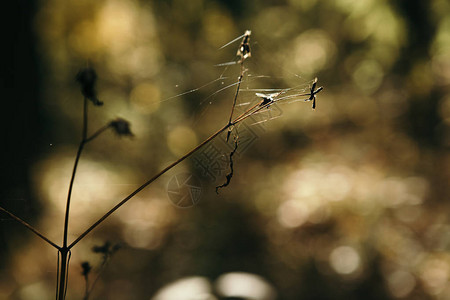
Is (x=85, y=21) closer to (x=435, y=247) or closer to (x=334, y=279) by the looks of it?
(x=334, y=279)

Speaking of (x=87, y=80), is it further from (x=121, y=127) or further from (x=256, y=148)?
(x=256, y=148)

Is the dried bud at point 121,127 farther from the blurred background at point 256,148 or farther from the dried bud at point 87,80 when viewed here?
the blurred background at point 256,148

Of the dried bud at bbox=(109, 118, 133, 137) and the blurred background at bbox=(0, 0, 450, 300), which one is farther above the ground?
the blurred background at bbox=(0, 0, 450, 300)

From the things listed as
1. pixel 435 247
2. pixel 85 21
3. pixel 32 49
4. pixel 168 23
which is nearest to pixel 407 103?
pixel 435 247

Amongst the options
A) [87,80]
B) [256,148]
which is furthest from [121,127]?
[256,148]

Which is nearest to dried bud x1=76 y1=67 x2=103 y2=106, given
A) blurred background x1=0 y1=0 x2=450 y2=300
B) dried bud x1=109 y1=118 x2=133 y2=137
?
dried bud x1=109 y1=118 x2=133 y2=137

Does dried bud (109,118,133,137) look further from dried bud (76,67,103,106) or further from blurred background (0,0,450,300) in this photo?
blurred background (0,0,450,300)

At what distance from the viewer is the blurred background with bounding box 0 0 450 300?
1930 mm

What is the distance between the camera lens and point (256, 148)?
3.01 metres

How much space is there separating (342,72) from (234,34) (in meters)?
1.05

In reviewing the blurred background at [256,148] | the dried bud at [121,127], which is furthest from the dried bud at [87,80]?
the blurred background at [256,148]

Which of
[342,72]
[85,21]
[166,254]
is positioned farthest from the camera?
[342,72]

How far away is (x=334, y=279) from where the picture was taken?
203 centimetres

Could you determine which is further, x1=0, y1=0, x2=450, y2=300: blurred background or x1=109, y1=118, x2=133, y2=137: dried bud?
x1=0, y1=0, x2=450, y2=300: blurred background
